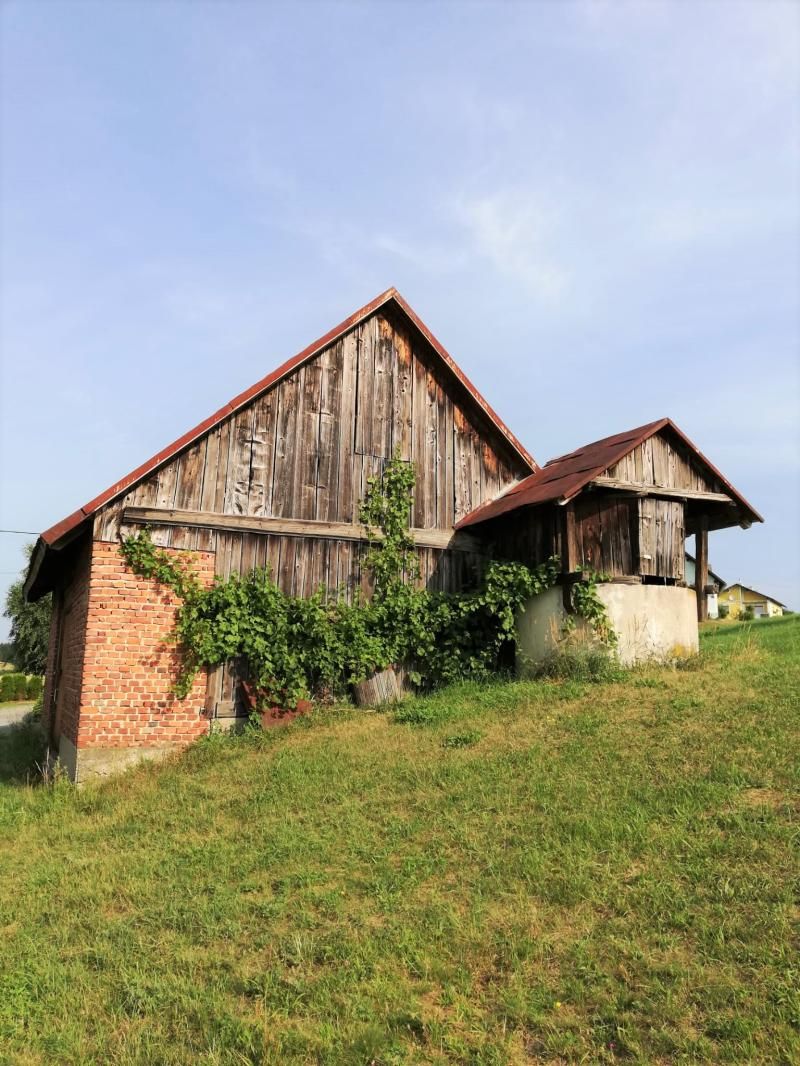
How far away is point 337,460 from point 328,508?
33.7 inches

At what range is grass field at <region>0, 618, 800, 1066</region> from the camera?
3752mm

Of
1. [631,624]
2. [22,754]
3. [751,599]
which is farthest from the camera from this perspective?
[751,599]

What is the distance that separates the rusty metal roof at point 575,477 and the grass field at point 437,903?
12.1 feet

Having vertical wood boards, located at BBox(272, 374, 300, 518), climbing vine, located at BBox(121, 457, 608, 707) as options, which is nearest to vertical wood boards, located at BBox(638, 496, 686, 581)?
climbing vine, located at BBox(121, 457, 608, 707)

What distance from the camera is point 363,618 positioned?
11641mm

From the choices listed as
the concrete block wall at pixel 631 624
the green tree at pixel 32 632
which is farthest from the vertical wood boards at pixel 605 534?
the green tree at pixel 32 632

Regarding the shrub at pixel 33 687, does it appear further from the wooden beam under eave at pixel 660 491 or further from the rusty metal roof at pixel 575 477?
the wooden beam under eave at pixel 660 491

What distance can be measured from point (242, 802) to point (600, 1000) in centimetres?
465

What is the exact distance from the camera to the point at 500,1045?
11.8ft

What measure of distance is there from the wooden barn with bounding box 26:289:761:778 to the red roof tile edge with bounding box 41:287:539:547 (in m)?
0.03

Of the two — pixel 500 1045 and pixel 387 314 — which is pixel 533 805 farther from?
pixel 387 314

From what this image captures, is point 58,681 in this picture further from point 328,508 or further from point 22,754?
point 328,508

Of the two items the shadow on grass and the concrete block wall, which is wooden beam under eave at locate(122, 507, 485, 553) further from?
the shadow on grass

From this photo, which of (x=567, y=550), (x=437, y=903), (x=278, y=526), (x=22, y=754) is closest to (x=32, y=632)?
(x=22, y=754)
